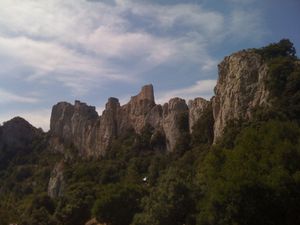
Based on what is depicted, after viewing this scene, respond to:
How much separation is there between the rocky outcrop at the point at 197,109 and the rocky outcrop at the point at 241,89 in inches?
295

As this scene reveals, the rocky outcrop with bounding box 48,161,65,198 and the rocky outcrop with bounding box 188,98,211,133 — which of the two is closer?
the rocky outcrop with bounding box 188,98,211,133

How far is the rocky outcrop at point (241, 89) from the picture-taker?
68312 mm

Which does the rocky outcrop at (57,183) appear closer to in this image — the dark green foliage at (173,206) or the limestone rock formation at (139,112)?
the limestone rock formation at (139,112)

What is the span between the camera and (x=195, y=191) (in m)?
45.4

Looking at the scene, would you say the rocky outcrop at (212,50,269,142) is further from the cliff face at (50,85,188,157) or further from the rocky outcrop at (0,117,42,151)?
the rocky outcrop at (0,117,42,151)

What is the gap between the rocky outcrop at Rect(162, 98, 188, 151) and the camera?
88.0 metres

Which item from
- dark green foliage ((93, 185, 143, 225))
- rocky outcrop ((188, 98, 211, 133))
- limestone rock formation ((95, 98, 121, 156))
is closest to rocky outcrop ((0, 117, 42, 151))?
limestone rock formation ((95, 98, 121, 156))

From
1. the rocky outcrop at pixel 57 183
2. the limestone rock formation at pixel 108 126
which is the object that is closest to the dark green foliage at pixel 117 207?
the rocky outcrop at pixel 57 183

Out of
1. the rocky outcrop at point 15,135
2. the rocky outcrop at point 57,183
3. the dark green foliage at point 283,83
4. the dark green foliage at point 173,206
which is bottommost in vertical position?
the dark green foliage at point 173,206

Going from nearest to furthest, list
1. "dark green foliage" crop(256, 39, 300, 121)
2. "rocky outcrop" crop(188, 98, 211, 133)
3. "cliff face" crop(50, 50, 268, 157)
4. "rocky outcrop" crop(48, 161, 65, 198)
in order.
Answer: "dark green foliage" crop(256, 39, 300, 121) < "cliff face" crop(50, 50, 268, 157) < "rocky outcrop" crop(188, 98, 211, 133) < "rocky outcrop" crop(48, 161, 65, 198)

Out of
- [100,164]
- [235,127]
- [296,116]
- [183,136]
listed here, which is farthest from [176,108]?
[296,116]

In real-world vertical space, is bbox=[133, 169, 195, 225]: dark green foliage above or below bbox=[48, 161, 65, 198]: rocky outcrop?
below

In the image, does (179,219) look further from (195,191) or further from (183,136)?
(183,136)

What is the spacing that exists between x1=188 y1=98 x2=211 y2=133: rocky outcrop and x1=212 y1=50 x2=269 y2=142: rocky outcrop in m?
7.50
